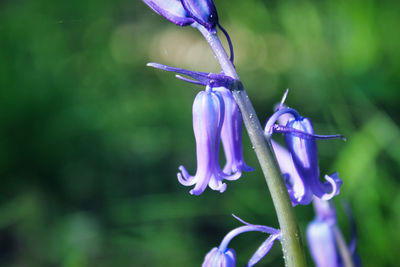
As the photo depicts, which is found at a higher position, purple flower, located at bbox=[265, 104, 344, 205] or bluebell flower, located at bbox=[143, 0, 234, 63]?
bluebell flower, located at bbox=[143, 0, 234, 63]

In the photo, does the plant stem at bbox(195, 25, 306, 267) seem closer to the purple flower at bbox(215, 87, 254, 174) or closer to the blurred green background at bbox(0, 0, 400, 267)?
the purple flower at bbox(215, 87, 254, 174)

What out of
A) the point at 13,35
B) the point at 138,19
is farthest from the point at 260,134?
the point at 138,19

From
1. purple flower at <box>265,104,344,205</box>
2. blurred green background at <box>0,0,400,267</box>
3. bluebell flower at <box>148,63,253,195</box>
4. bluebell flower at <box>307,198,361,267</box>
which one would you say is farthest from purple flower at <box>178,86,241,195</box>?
blurred green background at <box>0,0,400,267</box>

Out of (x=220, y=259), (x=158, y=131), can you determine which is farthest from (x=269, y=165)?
(x=158, y=131)

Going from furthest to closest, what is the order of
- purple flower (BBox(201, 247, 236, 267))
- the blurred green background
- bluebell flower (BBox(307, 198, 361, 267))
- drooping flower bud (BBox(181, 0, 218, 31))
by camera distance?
the blurred green background → bluebell flower (BBox(307, 198, 361, 267)) → purple flower (BBox(201, 247, 236, 267)) → drooping flower bud (BBox(181, 0, 218, 31))

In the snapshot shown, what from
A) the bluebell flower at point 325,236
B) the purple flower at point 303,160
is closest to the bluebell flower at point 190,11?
the purple flower at point 303,160

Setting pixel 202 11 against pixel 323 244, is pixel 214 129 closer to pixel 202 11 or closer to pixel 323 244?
pixel 202 11

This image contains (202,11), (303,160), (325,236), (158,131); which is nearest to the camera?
(202,11)

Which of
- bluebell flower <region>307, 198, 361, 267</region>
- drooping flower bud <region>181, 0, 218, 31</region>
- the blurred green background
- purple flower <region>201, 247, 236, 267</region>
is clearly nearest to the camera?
drooping flower bud <region>181, 0, 218, 31</region>
